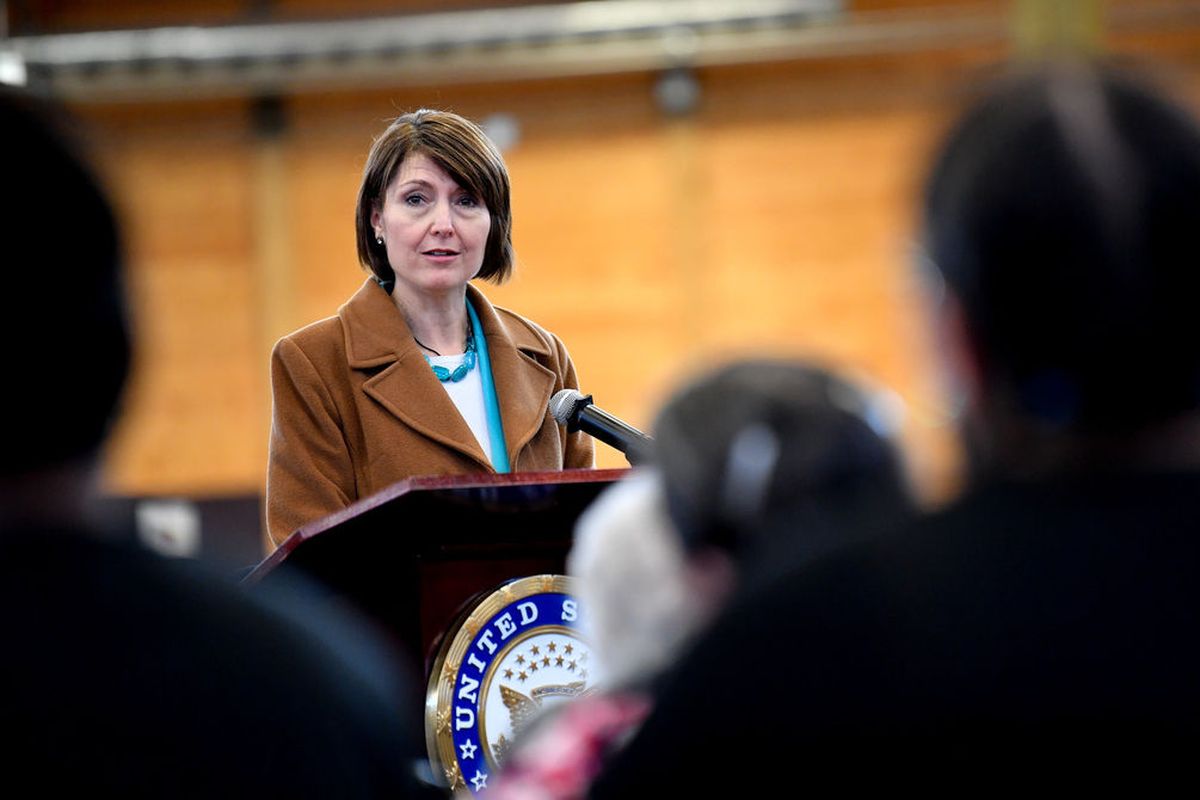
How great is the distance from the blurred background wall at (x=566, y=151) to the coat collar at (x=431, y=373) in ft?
15.7

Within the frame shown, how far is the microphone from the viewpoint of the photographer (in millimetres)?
2506

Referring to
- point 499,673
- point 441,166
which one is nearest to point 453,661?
point 499,673

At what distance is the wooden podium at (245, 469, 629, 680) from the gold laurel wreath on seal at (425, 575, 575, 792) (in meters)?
0.02

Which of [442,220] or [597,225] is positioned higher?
[597,225]

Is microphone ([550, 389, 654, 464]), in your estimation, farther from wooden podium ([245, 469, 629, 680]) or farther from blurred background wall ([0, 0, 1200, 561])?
blurred background wall ([0, 0, 1200, 561])

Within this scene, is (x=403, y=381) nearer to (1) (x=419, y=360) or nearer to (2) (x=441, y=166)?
(1) (x=419, y=360)

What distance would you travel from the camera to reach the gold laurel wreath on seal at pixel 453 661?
2379mm

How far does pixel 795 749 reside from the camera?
1.07 metres

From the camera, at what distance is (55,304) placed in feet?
3.69

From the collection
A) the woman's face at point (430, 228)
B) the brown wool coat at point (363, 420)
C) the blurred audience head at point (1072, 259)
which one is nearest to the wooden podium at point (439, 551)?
the brown wool coat at point (363, 420)

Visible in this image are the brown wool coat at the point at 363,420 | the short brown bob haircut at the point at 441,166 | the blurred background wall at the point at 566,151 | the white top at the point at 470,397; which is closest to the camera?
the brown wool coat at the point at 363,420

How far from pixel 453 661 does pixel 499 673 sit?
0.07 m

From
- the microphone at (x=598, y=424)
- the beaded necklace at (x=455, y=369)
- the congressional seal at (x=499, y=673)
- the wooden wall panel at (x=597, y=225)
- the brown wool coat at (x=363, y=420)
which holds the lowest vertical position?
the congressional seal at (x=499, y=673)

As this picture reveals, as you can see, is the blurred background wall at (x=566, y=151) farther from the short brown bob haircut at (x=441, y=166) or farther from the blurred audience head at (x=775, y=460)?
the blurred audience head at (x=775, y=460)
